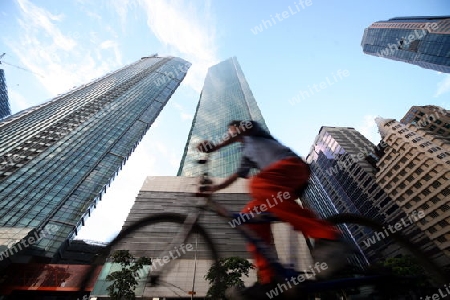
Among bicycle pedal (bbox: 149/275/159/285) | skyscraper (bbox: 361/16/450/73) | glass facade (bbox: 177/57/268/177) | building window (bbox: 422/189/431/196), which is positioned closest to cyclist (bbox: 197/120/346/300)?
bicycle pedal (bbox: 149/275/159/285)

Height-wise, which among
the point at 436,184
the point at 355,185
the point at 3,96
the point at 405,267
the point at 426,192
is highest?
the point at 3,96

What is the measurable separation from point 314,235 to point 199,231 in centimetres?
203

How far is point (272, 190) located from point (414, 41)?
117 meters

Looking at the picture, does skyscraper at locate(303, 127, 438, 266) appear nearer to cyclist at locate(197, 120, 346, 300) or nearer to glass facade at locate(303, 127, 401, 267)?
glass facade at locate(303, 127, 401, 267)

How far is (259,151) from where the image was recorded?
365cm

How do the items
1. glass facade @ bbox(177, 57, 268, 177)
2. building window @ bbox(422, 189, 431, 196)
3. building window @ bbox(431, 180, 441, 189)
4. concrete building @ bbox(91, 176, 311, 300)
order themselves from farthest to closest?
glass facade @ bbox(177, 57, 268, 177)
building window @ bbox(422, 189, 431, 196)
building window @ bbox(431, 180, 441, 189)
concrete building @ bbox(91, 176, 311, 300)

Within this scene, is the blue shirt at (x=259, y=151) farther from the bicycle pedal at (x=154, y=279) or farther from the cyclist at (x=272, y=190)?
the bicycle pedal at (x=154, y=279)

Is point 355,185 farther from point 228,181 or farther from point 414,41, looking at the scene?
point 228,181

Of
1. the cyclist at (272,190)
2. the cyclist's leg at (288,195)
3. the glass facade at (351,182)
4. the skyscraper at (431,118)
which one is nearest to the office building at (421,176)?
the glass facade at (351,182)

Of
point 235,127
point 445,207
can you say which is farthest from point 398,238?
point 445,207

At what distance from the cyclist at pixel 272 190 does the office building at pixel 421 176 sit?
4914 cm

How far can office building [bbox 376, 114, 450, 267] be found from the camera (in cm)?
3934

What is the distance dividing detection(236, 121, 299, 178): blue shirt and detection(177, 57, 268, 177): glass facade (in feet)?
201

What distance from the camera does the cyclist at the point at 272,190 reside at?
2791 mm
